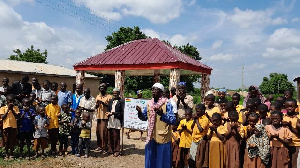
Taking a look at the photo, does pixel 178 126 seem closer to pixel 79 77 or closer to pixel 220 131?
pixel 220 131

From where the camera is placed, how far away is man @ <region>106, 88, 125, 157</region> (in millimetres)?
6926

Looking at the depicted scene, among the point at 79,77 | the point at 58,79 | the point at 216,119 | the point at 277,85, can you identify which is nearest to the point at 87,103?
the point at 216,119

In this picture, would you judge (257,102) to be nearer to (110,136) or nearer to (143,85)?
(110,136)

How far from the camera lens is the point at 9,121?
6133 millimetres

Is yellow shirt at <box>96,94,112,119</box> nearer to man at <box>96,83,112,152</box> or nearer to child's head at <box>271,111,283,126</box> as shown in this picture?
man at <box>96,83,112,152</box>

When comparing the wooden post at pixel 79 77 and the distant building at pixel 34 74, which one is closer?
the wooden post at pixel 79 77

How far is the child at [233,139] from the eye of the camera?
4523 millimetres

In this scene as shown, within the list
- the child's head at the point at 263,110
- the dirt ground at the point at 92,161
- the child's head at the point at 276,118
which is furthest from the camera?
the dirt ground at the point at 92,161

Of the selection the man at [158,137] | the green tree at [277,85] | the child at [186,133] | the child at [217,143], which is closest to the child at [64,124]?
the child at [186,133]

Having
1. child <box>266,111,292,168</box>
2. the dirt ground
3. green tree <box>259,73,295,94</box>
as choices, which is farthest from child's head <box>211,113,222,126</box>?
green tree <box>259,73,295,94</box>

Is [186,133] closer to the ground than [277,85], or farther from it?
closer to the ground

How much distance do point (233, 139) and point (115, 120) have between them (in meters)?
3.42

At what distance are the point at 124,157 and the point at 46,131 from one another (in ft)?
6.85

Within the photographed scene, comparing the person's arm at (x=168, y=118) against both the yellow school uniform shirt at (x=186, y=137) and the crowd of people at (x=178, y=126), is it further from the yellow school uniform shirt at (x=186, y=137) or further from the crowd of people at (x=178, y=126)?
the yellow school uniform shirt at (x=186, y=137)
